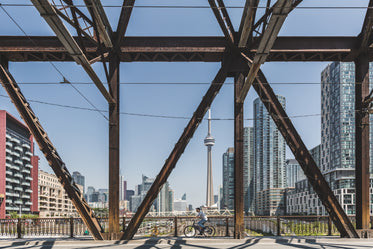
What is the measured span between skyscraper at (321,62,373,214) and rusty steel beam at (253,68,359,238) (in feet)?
311

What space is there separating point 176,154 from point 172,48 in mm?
4272

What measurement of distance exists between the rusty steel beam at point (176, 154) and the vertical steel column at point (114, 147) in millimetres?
697

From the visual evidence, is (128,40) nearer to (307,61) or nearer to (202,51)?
(202,51)

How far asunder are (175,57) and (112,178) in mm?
5584

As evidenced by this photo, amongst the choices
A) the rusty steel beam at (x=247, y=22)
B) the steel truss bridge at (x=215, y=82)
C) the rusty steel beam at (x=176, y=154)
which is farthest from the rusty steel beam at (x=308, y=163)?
the rusty steel beam at (x=176, y=154)

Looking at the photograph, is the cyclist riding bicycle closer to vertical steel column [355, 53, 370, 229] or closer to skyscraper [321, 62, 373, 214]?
vertical steel column [355, 53, 370, 229]

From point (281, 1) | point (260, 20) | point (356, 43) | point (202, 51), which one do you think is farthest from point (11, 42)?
point (356, 43)

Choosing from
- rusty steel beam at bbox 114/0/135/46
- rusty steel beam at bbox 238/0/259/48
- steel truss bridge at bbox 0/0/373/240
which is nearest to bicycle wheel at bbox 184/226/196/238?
steel truss bridge at bbox 0/0/373/240

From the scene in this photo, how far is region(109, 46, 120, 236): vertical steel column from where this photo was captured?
13.1 m

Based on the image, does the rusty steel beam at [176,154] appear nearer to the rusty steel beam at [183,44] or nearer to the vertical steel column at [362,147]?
the rusty steel beam at [183,44]

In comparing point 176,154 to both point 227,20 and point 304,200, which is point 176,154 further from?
point 304,200

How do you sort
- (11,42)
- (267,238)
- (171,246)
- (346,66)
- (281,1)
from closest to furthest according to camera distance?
1. (281,1)
2. (171,246)
3. (267,238)
4. (11,42)
5. (346,66)

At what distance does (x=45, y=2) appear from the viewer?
7.71 m

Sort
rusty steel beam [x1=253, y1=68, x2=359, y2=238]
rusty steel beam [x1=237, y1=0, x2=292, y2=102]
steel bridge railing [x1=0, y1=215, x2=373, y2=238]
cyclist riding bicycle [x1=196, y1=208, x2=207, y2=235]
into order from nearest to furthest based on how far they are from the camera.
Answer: rusty steel beam [x1=237, y1=0, x2=292, y2=102] → rusty steel beam [x1=253, y1=68, x2=359, y2=238] → steel bridge railing [x1=0, y1=215, x2=373, y2=238] → cyclist riding bicycle [x1=196, y1=208, x2=207, y2=235]
